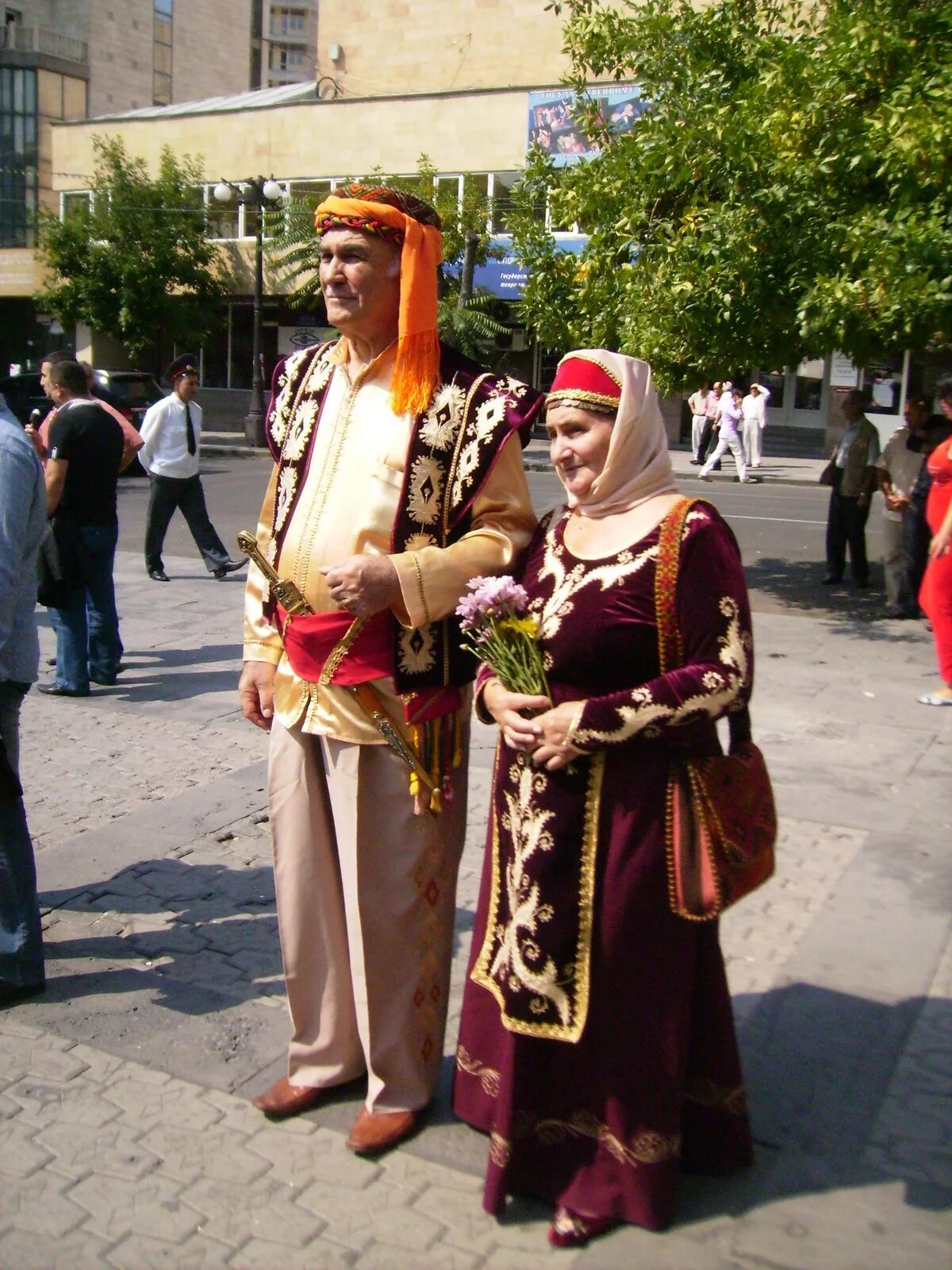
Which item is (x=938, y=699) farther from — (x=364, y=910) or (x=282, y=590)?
(x=282, y=590)

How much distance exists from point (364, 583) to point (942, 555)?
4.94 metres

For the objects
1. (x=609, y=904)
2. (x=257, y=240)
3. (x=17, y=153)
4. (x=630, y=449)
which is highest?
(x=17, y=153)

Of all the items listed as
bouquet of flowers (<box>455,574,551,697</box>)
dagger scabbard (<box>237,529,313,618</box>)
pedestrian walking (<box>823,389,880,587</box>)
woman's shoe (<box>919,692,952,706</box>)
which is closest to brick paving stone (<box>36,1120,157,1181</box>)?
dagger scabbard (<box>237,529,313,618</box>)

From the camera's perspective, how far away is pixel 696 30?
1016 centimetres

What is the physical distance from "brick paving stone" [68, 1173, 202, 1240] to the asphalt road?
27.9 ft

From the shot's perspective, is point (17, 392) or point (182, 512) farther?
point (182, 512)

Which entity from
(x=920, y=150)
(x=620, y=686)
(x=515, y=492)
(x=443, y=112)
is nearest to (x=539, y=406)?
(x=515, y=492)

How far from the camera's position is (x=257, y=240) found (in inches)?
1177

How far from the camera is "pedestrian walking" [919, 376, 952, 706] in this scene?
6.95 meters

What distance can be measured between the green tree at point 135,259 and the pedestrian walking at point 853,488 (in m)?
24.9

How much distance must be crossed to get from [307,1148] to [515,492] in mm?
1766

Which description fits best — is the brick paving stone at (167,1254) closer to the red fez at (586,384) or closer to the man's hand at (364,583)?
the man's hand at (364,583)

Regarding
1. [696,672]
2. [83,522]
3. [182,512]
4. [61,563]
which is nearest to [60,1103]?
[696,672]

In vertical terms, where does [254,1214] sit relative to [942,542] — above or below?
below
